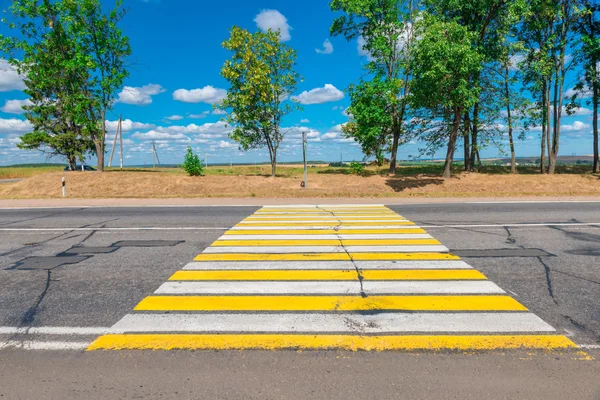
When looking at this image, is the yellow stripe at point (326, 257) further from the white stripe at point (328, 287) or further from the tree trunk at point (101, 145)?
the tree trunk at point (101, 145)

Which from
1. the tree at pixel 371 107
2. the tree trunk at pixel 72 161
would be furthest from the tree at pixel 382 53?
the tree trunk at pixel 72 161

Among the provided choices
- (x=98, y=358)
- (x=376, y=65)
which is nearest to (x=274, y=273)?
(x=98, y=358)

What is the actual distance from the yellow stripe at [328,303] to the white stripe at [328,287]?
17 cm

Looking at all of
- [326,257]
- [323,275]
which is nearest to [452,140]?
[326,257]

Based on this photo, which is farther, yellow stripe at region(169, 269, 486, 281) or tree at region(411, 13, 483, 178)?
tree at region(411, 13, 483, 178)

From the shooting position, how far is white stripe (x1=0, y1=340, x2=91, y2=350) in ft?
11.4

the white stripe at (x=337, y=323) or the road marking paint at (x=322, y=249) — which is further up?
the road marking paint at (x=322, y=249)

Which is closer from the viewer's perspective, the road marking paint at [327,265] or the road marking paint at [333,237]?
the road marking paint at [327,265]

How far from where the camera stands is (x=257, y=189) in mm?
21125

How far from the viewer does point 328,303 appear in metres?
4.39

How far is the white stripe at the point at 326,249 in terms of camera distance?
6785 mm

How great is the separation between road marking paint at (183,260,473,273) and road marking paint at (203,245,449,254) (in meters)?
0.70

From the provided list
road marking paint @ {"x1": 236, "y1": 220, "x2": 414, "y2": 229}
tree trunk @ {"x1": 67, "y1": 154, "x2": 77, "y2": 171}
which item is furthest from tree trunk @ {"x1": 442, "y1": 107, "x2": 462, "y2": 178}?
tree trunk @ {"x1": 67, "y1": 154, "x2": 77, "y2": 171}

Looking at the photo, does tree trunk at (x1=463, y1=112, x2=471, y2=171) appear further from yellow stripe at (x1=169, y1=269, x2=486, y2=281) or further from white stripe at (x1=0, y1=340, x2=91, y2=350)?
white stripe at (x1=0, y1=340, x2=91, y2=350)
